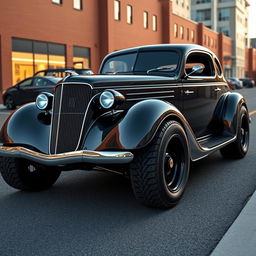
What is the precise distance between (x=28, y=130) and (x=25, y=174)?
57cm

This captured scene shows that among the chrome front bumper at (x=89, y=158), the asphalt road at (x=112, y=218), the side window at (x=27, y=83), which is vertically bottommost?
the asphalt road at (x=112, y=218)

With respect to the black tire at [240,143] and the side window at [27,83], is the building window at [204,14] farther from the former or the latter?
the black tire at [240,143]

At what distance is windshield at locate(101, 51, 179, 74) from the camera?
17.7 feet

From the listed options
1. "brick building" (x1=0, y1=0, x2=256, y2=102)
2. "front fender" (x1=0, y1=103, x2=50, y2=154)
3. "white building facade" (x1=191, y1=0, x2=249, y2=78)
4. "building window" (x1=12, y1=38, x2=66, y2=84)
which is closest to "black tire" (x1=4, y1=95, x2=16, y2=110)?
"brick building" (x1=0, y1=0, x2=256, y2=102)

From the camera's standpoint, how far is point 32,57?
2459 cm

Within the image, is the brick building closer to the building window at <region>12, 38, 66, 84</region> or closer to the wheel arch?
the building window at <region>12, 38, 66, 84</region>

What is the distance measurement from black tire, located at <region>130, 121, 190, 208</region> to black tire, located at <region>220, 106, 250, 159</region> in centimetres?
227

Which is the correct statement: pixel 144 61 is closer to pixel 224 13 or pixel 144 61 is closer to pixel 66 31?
pixel 66 31

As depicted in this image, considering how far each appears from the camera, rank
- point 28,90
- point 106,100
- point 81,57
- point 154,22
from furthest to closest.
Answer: point 154,22 → point 81,57 → point 28,90 → point 106,100

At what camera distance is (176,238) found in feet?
10.7

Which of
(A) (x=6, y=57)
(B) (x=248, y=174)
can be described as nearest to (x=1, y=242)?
(B) (x=248, y=174)

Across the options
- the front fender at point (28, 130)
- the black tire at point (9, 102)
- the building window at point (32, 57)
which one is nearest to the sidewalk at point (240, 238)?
the front fender at point (28, 130)

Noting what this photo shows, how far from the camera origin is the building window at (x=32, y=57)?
76.8 feet

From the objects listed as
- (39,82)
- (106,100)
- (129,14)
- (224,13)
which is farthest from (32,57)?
(224,13)
